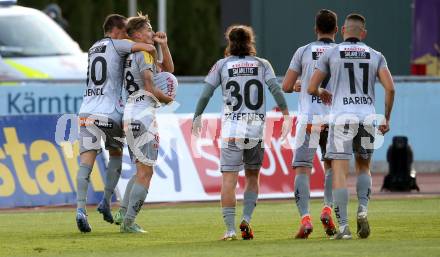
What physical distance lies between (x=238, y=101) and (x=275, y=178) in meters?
6.84

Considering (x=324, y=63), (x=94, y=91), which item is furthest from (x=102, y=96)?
(x=324, y=63)

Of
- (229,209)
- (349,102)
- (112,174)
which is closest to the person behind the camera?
(349,102)

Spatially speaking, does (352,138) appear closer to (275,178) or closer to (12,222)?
(12,222)

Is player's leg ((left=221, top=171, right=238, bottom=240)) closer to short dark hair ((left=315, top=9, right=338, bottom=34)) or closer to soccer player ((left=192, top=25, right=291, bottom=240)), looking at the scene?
soccer player ((left=192, top=25, right=291, bottom=240))

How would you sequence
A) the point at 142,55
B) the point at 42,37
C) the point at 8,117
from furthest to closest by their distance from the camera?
the point at 42,37 → the point at 8,117 → the point at 142,55

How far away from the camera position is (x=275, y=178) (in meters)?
21.8

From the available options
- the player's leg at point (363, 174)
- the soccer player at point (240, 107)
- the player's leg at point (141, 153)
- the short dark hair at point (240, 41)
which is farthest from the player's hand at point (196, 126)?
the player's leg at point (363, 174)

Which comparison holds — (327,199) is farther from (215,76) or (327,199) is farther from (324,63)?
(215,76)

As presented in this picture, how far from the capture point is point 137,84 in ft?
52.2

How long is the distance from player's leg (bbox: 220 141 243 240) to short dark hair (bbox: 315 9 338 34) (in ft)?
4.74

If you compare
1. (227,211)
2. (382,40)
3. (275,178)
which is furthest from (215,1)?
(227,211)

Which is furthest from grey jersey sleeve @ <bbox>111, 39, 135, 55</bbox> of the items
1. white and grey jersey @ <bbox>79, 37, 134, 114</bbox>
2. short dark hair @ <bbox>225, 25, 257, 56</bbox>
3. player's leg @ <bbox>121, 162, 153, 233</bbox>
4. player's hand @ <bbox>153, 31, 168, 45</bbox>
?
short dark hair @ <bbox>225, 25, 257, 56</bbox>

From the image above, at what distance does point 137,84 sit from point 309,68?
5.69ft

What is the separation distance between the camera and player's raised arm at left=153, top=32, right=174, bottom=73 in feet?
52.6
